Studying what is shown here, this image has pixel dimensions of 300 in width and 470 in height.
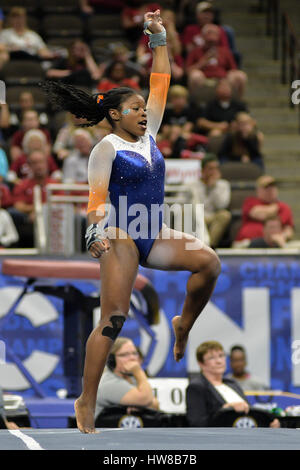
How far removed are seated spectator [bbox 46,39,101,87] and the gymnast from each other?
21.8 ft

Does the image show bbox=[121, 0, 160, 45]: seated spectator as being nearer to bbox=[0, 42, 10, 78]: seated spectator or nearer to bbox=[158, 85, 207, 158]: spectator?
bbox=[158, 85, 207, 158]: spectator

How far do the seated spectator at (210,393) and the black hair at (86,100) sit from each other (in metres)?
2.50

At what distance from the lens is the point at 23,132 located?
36.7 feet

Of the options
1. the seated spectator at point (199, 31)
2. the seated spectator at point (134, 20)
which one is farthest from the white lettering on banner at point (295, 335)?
the seated spectator at point (134, 20)

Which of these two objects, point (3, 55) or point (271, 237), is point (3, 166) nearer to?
point (3, 55)

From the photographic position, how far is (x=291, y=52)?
13.4 m

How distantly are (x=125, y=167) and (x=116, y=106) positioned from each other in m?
0.37

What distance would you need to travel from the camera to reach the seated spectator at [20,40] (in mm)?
12609

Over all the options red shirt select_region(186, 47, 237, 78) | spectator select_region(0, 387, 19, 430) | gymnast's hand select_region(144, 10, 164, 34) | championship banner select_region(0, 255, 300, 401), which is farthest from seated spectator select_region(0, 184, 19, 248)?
gymnast's hand select_region(144, 10, 164, 34)

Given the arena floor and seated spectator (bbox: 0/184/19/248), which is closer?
the arena floor

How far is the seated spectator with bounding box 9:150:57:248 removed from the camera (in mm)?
9930

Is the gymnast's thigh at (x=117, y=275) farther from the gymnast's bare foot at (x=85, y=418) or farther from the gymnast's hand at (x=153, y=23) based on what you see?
the gymnast's hand at (x=153, y=23)

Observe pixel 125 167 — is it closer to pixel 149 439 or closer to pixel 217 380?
pixel 149 439

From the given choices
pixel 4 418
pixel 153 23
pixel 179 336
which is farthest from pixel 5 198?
pixel 179 336
